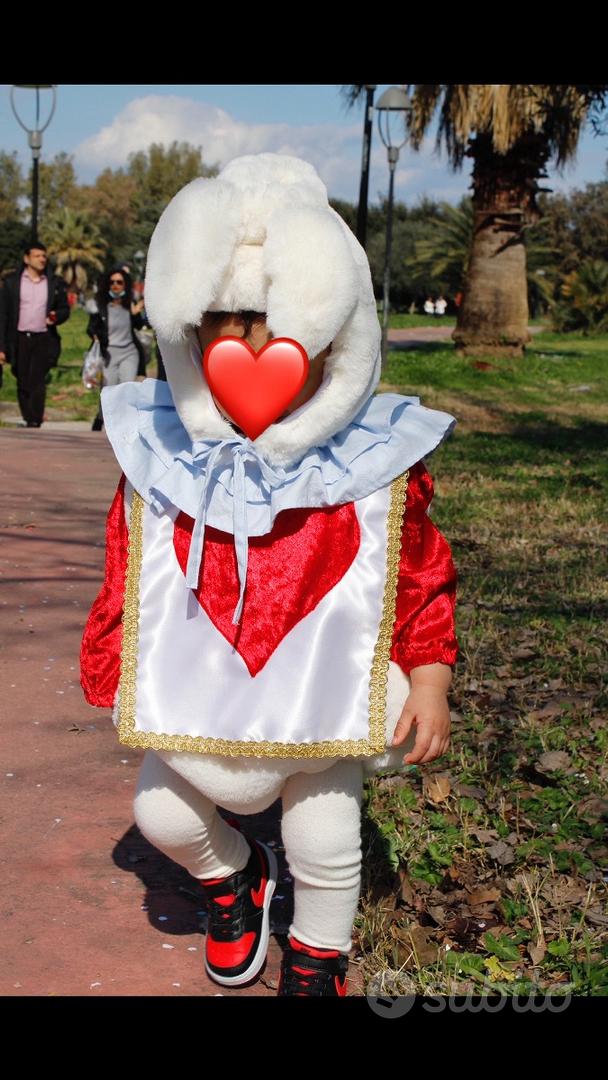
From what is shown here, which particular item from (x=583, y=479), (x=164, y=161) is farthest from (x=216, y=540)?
(x=164, y=161)

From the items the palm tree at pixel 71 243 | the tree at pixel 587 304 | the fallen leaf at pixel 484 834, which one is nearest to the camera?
the fallen leaf at pixel 484 834

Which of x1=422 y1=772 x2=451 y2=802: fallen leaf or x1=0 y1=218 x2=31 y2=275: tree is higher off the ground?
Answer: x1=0 y1=218 x2=31 y2=275: tree

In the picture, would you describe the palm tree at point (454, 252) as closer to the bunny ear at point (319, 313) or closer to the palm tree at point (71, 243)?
the palm tree at point (71, 243)

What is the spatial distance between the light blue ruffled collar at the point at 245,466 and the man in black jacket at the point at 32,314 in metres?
9.11

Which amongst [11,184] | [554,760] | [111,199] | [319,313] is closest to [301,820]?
[319,313]

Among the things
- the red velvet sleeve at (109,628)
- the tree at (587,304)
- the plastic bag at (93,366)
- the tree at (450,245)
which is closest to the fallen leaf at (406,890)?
the red velvet sleeve at (109,628)

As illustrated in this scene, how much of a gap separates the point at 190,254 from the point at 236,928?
1.40m

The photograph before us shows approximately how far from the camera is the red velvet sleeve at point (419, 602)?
2484 mm

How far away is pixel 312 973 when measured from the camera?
2.49 m

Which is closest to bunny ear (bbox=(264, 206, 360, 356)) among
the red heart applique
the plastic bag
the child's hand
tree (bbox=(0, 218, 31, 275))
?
the red heart applique

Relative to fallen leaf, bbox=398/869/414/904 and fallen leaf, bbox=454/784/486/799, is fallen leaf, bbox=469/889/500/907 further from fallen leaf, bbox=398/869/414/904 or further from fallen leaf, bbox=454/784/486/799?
fallen leaf, bbox=454/784/486/799

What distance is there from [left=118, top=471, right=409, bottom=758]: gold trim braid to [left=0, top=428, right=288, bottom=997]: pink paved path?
598mm

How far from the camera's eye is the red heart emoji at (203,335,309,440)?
7.39 feet
